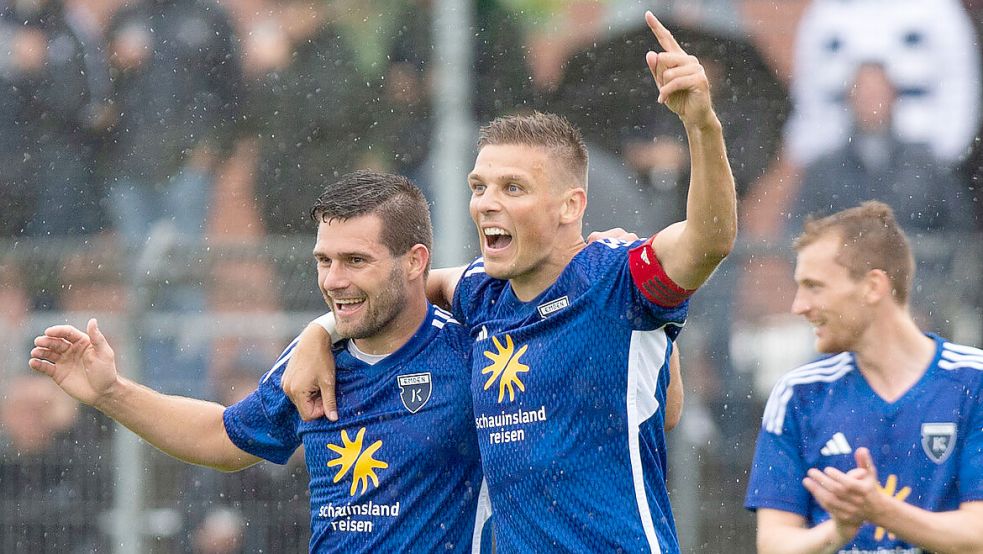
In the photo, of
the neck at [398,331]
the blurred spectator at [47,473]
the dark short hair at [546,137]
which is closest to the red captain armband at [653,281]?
the dark short hair at [546,137]

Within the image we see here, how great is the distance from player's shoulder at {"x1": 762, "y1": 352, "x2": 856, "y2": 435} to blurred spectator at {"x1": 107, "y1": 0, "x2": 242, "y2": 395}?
11.3 ft

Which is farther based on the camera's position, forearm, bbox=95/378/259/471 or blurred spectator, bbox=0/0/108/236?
blurred spectator, bbox=0/0/108/236

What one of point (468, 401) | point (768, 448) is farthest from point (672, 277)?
point (768, 448)

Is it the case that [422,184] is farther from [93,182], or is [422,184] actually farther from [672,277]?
[672,277]

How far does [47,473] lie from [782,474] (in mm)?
→ 3738

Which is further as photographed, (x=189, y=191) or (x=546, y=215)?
(x=189, y=191)

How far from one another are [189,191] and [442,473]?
361 cm

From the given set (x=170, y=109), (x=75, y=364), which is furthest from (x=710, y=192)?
(x=170, y=109)

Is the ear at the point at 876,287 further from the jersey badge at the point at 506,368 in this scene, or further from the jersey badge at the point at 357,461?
the jersey badge at the point at 357,461

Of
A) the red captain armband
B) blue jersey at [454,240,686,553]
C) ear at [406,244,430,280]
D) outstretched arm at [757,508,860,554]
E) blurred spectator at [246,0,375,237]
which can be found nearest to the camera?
the red captain armband

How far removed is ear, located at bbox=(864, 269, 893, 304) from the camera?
4.93m

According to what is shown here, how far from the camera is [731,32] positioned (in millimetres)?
7410

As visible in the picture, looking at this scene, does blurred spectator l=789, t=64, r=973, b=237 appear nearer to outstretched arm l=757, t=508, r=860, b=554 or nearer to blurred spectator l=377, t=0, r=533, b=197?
blurred spectator l=377, t=0, r=533, b=197

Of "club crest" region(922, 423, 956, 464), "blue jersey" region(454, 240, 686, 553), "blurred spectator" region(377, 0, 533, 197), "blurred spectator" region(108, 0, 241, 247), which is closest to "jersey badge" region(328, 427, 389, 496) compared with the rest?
"blue jersey" region(454, 240, 686, 553)
